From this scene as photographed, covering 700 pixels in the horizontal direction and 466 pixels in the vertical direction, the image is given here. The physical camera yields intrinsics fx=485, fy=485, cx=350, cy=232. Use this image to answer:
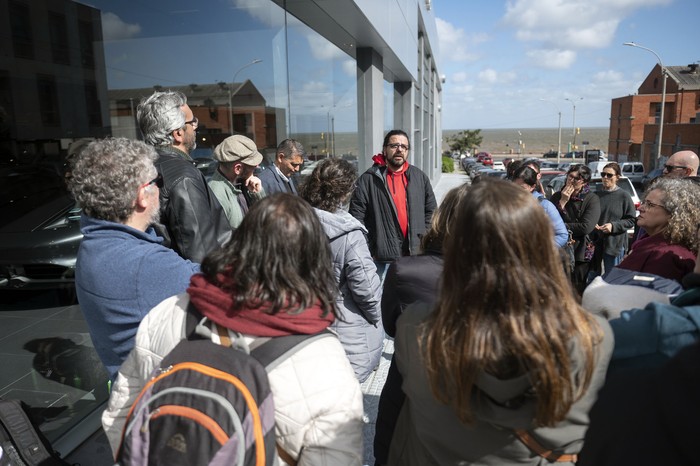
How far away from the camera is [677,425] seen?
0.86 metres

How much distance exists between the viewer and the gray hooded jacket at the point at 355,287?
2.92 m

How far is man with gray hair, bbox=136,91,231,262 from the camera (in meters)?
2.53

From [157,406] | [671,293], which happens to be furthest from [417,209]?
[157,406]

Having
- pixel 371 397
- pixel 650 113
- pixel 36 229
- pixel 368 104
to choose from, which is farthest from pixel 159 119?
pixel 650 113

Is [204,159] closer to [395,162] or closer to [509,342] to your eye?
[395,162]

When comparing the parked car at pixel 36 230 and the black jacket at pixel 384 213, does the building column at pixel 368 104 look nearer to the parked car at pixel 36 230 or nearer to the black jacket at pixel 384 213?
the black jacket at pixel 384 213

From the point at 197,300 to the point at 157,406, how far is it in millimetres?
344

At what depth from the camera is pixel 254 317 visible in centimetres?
147

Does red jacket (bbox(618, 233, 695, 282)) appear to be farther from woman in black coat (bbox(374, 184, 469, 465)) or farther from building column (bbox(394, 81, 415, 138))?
building column (bbox(394, 81, 415, 138))

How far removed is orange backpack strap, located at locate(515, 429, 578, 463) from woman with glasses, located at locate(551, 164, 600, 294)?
472 cm

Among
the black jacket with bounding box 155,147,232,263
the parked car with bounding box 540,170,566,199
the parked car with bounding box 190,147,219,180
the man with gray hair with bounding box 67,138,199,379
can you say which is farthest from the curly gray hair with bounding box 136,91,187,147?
the parked car with bounding box 540,170,566,199

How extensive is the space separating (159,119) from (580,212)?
4.85 meters

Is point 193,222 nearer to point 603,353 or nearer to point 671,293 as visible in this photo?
point 603,353

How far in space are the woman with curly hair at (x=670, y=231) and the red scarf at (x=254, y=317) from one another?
2.00 m
